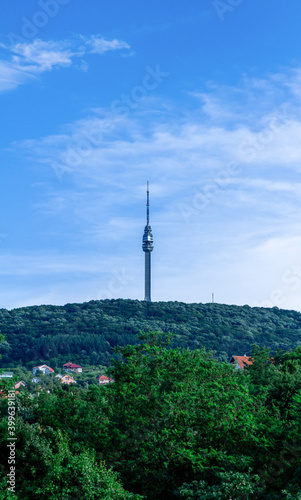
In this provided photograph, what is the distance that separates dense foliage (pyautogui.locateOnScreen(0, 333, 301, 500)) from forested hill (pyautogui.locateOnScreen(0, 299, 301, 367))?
342ft

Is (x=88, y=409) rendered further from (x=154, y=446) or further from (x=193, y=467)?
(x=193, y=467)

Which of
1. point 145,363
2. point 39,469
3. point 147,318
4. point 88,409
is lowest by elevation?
point 39,469

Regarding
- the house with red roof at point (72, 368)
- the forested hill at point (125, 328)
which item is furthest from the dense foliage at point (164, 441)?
the house with red roof at point (72, 368)

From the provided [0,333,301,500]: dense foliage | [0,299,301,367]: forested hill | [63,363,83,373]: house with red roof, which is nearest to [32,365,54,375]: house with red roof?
[63,363,83,373]: house with red roof

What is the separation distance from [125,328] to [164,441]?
148m

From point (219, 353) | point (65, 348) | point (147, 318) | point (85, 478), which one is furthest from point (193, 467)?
point (147, 318)

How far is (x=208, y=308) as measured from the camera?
184 m

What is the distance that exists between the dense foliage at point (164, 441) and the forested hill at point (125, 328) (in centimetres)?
10432

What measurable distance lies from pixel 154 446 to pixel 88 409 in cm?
618

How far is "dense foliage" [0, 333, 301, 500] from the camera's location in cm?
1894

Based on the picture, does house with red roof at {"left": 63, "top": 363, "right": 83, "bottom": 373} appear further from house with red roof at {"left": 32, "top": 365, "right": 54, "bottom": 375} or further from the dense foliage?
the dense foliage

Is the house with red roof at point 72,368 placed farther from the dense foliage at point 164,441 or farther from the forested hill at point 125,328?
the dense foliage at point 164,441

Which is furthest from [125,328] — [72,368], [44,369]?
[44,369]

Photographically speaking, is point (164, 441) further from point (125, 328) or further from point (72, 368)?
point (125, 328)
